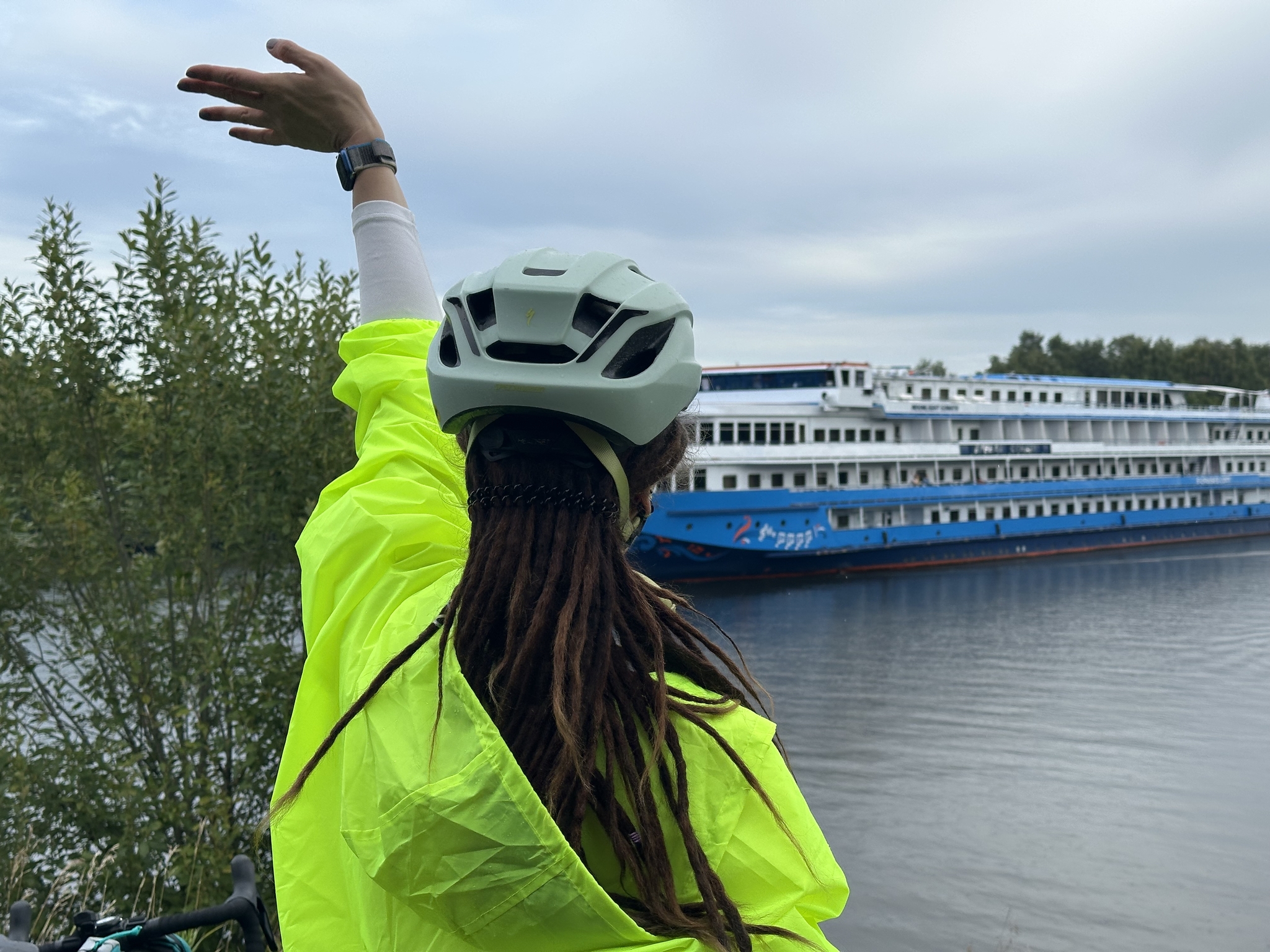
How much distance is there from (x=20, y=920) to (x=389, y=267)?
3.30 ft

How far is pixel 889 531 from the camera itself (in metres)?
28.3

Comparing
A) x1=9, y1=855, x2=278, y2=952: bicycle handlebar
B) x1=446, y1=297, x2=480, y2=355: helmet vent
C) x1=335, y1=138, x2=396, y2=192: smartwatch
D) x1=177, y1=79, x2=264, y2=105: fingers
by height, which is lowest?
x1=9, y1=855, x2=278, y2=952: bicycle handlebar

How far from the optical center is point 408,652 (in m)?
1.04

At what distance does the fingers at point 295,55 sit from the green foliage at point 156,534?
327 cm

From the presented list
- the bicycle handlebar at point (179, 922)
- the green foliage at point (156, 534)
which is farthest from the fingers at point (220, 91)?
the green foliage at point (156, 534)

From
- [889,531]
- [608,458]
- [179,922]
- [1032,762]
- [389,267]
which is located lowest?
[1032,762]

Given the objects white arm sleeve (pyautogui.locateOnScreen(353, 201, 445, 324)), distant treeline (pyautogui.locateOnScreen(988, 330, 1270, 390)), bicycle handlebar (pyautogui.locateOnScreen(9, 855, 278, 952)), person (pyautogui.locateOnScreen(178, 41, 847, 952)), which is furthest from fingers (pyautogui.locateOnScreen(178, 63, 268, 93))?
distant treeline (pyautogui.locateOnScreen(988, 330, 1270, 390))

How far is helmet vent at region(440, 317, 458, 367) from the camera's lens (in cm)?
116

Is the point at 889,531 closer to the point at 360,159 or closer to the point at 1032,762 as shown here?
the point at 1032,762

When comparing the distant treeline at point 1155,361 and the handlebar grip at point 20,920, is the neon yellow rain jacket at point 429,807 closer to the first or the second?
the handlebar grip at point 20,920

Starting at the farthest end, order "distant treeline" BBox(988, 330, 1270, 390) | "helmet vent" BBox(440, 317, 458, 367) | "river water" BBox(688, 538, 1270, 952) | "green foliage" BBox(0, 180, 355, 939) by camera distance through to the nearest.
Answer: "distant treeline" BBox(988, 330, 1270, 390) < "river water" BBox(688, 538, 1270, 952) < "green foliage" BBox(0, 180, 355, 939) < "helmet vent" BBox(440, 317, 458, 367)

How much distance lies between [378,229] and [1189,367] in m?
75.1

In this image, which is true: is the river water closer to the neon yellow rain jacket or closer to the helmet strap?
the neon yellow rain jacket

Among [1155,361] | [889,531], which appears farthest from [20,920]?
[1155,361]
